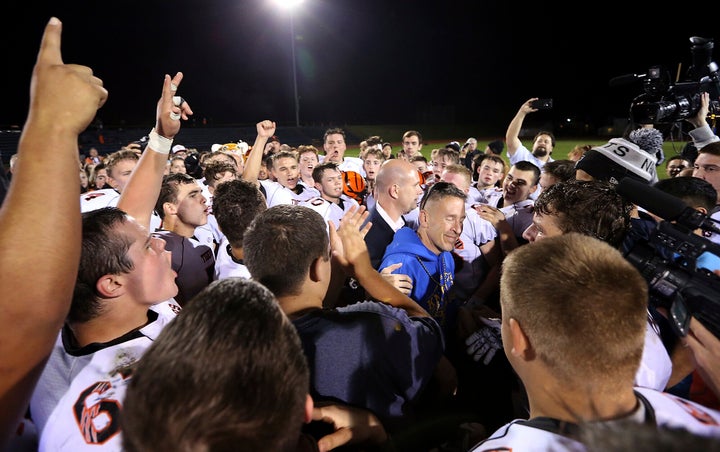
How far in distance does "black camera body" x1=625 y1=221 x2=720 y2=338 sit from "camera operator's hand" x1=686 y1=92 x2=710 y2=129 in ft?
12.1

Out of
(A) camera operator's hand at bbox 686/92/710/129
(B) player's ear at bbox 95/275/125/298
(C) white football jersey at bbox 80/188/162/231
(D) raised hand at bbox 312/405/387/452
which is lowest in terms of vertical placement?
(D) raised hand at bbox 312/405/387/452

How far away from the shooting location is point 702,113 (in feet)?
13.9

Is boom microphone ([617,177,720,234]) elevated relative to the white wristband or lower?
lower

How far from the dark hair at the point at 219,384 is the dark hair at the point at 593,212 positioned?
2.08 metres

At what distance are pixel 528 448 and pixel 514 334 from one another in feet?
1.19

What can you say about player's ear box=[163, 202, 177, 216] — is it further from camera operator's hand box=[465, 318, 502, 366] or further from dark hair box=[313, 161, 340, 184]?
camera operator's hand box=[465, 318, 502, 366]

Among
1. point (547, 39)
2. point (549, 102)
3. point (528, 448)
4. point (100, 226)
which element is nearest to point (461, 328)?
point (528, 448)

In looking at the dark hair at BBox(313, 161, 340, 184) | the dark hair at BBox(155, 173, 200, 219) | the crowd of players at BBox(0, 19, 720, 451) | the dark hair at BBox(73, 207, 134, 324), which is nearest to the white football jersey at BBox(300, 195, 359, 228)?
the dark hair at BBox(313, 161, 340, 184)

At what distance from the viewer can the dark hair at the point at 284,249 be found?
1.91 m

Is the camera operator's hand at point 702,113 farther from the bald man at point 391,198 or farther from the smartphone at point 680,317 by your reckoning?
the smartphone at point 680,317

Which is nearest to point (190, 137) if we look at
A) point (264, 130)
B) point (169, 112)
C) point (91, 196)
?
point (91, 196)

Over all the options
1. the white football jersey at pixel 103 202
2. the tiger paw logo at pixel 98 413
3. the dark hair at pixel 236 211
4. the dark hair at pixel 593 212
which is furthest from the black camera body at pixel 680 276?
the white football jersey at pixel 103 202

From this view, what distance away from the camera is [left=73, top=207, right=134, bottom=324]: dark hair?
5.26 feet

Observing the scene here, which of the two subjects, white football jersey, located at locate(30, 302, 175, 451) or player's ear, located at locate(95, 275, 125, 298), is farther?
player's ear, located at locate(95, 275, 125, 298)
